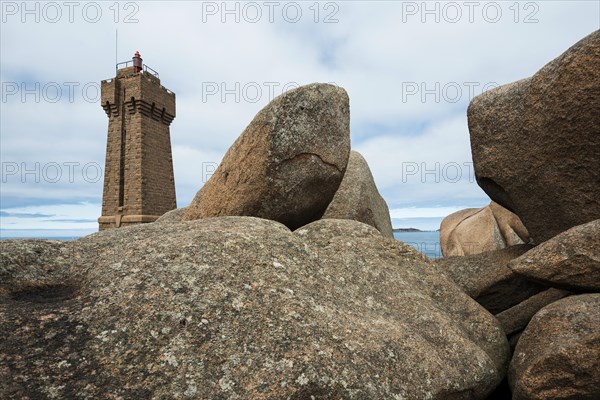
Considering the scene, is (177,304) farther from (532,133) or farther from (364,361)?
(532,133)

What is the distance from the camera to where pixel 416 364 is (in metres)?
3.33

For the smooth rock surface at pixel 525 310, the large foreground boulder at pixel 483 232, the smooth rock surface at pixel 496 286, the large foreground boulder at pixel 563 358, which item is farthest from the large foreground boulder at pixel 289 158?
the large foreground boulder at pixel 483 232

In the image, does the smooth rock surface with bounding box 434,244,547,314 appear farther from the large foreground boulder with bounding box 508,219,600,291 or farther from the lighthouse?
the lighthouse

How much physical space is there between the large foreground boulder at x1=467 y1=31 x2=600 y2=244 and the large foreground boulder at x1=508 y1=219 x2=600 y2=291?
101cm

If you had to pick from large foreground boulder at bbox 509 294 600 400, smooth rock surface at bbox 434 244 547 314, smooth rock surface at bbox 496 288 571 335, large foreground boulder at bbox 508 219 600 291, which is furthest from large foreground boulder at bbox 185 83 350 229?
large foreground boulder at bbox 509 294 600 400

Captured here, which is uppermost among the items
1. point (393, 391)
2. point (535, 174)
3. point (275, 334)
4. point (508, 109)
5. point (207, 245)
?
point (508, 109)

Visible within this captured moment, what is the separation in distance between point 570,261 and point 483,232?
1254cm

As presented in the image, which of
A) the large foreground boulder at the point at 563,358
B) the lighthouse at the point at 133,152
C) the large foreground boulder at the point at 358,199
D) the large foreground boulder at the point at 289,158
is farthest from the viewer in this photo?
the lighthouse at the point at 133,152

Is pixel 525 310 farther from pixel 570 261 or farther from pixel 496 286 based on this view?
pixel 570 261

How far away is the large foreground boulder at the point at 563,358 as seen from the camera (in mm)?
3463

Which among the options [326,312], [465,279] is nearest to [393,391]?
[326,312]

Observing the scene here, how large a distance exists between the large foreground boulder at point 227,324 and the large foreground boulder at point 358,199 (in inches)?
234

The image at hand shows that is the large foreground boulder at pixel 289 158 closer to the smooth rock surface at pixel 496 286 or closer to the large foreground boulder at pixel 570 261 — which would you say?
A: the smooth rock surface at pixel 496 286

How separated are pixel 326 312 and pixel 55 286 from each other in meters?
2.37
